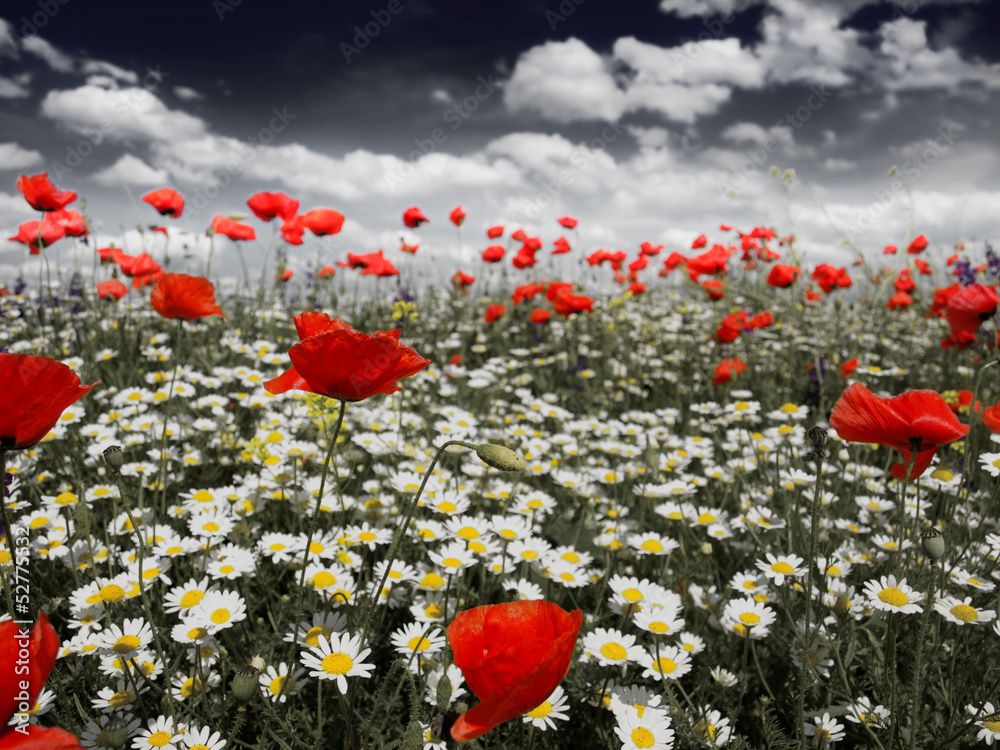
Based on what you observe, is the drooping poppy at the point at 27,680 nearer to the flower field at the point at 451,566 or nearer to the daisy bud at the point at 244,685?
the flower field at the point at 451,566

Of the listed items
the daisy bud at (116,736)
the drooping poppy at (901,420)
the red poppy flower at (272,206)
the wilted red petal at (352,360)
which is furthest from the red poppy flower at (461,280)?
the daisy bud at (116,736)

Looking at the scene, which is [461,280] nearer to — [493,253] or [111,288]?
[493,253]

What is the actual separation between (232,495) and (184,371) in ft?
7.05

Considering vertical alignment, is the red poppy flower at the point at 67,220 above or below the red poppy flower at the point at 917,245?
below

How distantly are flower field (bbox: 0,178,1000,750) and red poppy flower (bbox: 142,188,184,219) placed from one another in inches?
0.9

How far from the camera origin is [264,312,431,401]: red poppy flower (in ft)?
3.43

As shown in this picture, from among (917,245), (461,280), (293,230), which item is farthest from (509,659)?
(917,245)

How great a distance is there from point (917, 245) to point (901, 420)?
7.42m

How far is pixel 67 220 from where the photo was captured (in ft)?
12.3

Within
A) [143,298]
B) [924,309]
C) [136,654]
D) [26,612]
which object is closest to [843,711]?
[136,654]

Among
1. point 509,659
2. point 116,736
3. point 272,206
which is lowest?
point 116,736

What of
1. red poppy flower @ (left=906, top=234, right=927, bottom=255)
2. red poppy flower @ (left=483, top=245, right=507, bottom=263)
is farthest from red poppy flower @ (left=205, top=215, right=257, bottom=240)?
red poppy flower @ (left=906, top=234, right=927, bottom=255)

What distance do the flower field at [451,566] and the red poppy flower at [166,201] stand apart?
23mm

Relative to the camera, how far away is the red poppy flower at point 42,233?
144 inches
